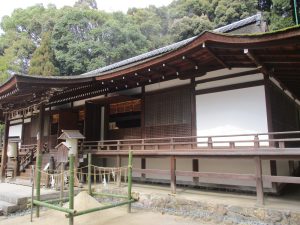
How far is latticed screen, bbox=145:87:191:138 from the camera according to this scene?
10.3 meters

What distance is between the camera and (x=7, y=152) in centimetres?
1295

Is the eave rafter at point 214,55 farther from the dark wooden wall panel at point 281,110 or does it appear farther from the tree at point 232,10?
the tree at point 232,10

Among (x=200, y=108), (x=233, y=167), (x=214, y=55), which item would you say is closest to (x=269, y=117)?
(x=233, y=167)

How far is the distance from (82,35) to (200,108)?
3556 cm

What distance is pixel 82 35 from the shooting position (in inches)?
1613

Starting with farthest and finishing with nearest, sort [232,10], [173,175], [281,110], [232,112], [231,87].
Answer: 1. [232,10]
2. [281,110]
3. [231,87]
4. [232,112]
5. [173,175]

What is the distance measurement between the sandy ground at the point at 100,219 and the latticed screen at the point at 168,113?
3.66m

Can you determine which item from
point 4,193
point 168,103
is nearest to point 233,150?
point 168,103

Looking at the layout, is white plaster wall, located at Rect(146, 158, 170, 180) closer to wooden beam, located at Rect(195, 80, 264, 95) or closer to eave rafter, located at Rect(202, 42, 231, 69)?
wooden beam, located at Rect(195, 80, 264, 95)

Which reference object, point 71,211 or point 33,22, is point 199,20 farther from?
point 71,211

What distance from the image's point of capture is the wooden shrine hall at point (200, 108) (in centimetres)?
729

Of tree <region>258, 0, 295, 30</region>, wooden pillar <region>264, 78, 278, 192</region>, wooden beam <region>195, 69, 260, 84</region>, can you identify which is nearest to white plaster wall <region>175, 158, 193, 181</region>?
wooden pillar <region>264, 78, 278, 192</region>

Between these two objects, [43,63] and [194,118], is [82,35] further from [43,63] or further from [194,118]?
[194,118]

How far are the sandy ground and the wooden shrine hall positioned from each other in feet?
5.21
